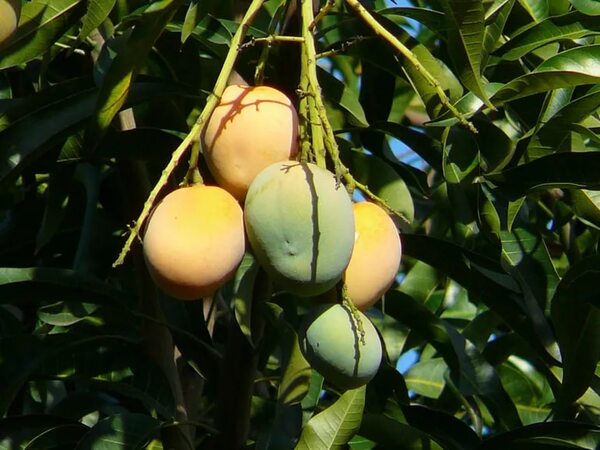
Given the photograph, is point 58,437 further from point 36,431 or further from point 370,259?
point 370,259

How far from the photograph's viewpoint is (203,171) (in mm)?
1002

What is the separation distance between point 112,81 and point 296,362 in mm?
283

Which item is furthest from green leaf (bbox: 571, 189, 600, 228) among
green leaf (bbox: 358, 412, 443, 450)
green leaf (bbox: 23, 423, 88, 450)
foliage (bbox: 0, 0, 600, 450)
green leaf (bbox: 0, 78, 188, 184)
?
green leaf (bbox: 23, 423, 88, 450)

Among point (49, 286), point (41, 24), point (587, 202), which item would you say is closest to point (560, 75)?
point (587, 202)

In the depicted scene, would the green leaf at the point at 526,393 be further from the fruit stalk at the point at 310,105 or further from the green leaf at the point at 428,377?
the fruit stalk at the point at 310,105

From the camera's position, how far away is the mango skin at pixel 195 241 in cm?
75

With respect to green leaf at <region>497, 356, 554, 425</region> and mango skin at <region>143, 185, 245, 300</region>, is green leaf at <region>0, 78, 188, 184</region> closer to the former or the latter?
mango skin at <region>143, 185, 245, 300</region>

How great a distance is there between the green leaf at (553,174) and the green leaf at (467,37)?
136mm

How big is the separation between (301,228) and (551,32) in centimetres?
42

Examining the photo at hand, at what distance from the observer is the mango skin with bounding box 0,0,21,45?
0.83m

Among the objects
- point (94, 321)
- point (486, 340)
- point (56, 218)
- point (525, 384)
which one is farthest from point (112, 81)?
point (525, 384)

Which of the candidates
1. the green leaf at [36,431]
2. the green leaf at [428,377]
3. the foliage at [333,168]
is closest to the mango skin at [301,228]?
the foliage at [333,168]

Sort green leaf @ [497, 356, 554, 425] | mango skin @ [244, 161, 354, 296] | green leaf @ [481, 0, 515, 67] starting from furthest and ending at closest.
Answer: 1. green leaf @ [497, 356, 554, 425]
2. green leaf @ [481, 0, 515, 67]
3. mango skin @ [244, 161, 354, 296]

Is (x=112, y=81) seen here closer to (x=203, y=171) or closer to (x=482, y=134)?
(x=203, y=171)
